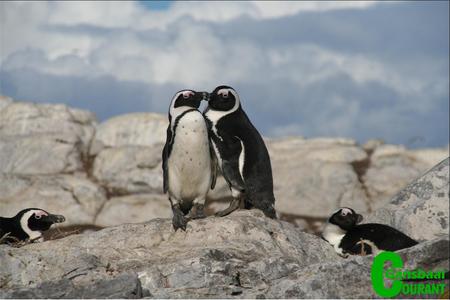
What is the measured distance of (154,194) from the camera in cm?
2389

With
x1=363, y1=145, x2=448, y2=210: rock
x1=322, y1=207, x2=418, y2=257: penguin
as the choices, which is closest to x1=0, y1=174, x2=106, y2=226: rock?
x1=363, y1=145, x2=448, y2=210: rock

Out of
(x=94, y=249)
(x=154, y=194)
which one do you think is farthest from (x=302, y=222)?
(x=94, y=249)

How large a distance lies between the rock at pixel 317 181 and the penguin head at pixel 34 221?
14.1 meters

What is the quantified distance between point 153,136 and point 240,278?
20.0 m

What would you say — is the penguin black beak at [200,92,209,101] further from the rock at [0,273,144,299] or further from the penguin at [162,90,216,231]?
the rock at [0,273,144,299]

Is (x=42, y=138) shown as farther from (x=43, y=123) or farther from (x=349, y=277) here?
(x=349, y=277)

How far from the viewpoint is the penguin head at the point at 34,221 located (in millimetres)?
10031

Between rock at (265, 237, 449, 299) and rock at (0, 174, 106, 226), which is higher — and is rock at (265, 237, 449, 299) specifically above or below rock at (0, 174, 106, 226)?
above

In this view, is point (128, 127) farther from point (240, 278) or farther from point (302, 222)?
point (240, 278)

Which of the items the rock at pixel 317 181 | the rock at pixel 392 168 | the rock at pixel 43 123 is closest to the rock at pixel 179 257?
the rock at pixel 317 181

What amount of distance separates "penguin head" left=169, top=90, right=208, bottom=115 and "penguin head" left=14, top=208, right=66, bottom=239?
8.12 ft

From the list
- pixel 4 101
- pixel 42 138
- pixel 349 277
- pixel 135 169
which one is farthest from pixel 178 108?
pixel 4 101

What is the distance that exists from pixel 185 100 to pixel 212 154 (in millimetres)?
727

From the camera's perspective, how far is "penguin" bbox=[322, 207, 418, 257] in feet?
27.5
